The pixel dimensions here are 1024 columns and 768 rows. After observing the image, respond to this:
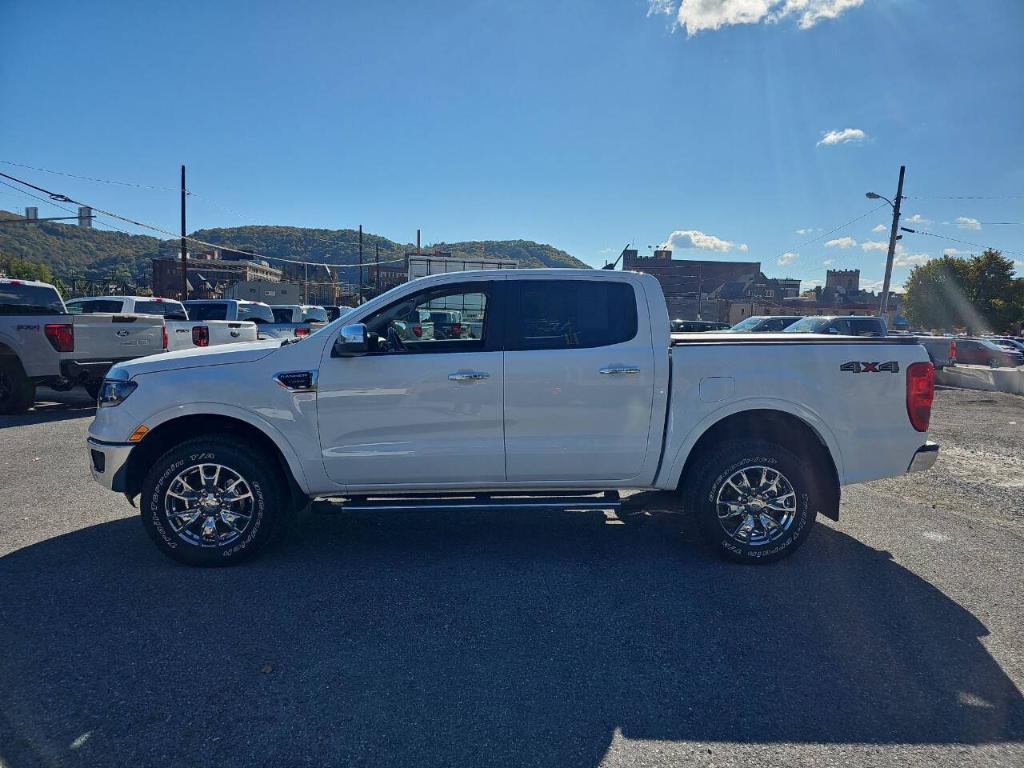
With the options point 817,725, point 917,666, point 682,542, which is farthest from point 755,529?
point 817,725

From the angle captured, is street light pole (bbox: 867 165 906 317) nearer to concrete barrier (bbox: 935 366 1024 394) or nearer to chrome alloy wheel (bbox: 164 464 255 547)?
concrete barrier (bbox: 935 366 1024 394)

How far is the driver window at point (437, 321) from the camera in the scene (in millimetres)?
4133

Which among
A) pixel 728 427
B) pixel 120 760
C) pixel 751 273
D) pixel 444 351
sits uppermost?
pixel 751 273

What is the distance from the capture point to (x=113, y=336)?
9.70 metres

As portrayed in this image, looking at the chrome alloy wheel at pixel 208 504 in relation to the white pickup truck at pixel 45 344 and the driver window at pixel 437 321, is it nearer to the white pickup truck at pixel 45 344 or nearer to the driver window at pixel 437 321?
the driver window at pixel 437 321

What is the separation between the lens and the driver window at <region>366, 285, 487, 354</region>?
4.13 m

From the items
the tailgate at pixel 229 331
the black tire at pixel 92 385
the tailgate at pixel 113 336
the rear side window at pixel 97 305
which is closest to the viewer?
the tailgate at pixel 113 336

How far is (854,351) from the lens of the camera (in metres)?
4.14

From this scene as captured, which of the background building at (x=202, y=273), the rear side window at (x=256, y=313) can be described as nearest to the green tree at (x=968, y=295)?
the rear side window at (x=256, y=313)

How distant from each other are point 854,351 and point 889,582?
5.05 ft

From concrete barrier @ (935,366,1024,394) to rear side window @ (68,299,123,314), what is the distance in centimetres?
2189

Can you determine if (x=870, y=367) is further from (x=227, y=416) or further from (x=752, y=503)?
(x=227, y=416)

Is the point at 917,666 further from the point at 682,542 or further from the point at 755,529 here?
the point at 682,542

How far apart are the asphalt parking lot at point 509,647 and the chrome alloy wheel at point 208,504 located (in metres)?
0.25
